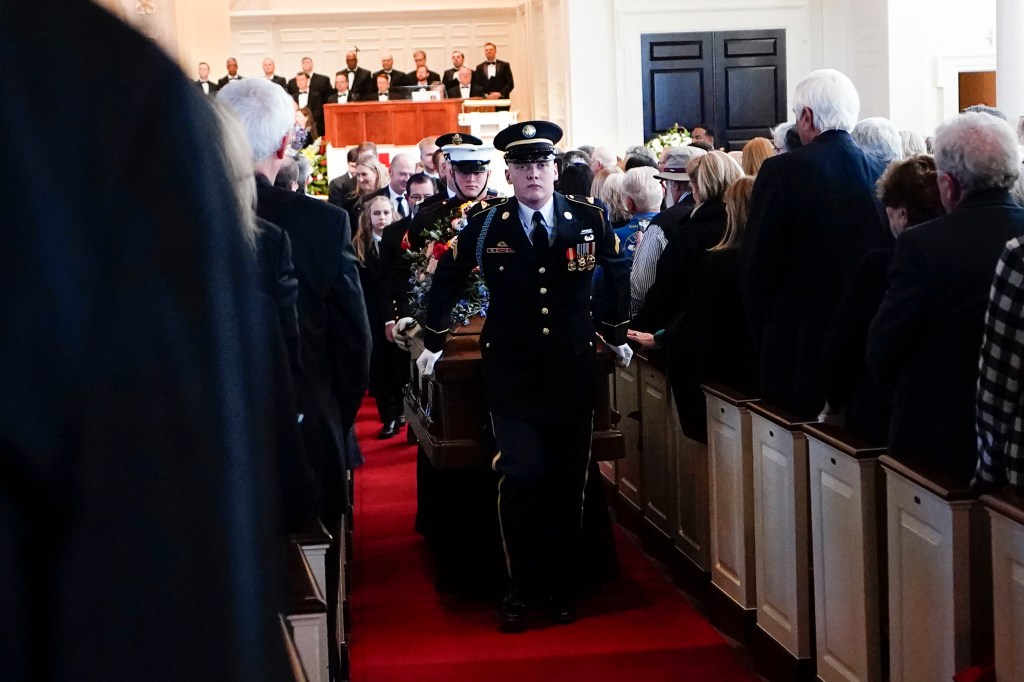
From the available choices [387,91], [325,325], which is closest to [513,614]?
[325,325]

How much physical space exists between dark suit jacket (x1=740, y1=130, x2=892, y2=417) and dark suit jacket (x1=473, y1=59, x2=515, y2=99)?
17.7 metres

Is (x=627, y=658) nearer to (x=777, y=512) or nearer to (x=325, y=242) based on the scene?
(x=777, y=512)

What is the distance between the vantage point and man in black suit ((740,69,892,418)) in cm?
468

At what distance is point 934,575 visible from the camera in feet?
11.3

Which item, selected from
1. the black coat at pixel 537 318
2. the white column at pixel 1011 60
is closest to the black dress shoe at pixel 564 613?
the black coat at pixel 537 318

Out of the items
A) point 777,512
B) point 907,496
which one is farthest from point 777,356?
point 907,496

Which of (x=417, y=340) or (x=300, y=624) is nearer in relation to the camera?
(x=300, y=624)

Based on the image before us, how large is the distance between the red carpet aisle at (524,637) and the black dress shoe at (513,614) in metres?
0.04

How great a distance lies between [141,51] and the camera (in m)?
0.57

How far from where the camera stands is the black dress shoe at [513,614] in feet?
17.9

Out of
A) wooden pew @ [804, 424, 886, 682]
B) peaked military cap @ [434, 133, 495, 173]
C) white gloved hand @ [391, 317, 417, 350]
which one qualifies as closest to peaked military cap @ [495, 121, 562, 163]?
white gloved hand @ [391, 317, 417, 350]

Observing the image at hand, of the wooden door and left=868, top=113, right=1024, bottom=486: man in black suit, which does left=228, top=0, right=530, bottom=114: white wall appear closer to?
the wooden door

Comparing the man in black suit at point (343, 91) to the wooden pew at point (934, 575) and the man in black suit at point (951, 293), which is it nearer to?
the man in black suit at point (951, 293)

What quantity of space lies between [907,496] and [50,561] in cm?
327
